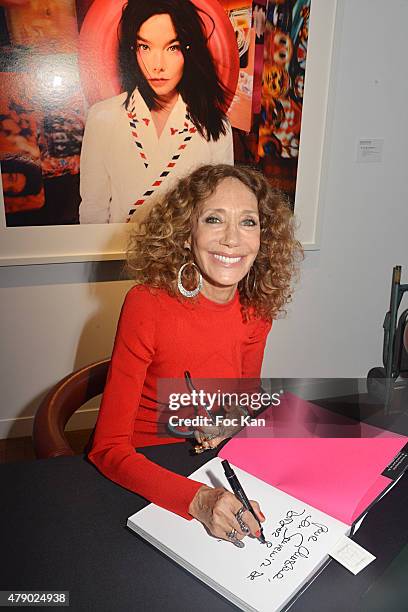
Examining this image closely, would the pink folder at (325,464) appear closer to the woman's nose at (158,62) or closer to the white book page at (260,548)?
the white book page at (260,548)

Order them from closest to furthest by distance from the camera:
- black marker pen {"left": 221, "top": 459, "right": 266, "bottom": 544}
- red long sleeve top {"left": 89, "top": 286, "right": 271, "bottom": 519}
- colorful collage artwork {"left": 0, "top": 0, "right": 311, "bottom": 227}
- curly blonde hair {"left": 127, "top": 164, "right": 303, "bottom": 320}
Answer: black marker pen {"left": 221, "top": 459, "right": 266, "bottom": 544} < red long sleeve top {"left": 89, "top": 286, "right": 271, "bottom": 519} < curly blonde hair {"left": 127, "top": 164, "right": 303, "bottom": 320} < colorful collage artwork {"left": 0, "top": 0, "right": 311, "bottom": 227}

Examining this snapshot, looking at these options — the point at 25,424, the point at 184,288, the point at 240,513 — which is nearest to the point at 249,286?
the point at 184,288

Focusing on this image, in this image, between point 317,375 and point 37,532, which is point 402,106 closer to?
point 317,375

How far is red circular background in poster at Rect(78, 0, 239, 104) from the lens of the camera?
199 cm

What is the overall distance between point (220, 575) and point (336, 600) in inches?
6.8

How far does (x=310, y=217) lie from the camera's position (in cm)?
254

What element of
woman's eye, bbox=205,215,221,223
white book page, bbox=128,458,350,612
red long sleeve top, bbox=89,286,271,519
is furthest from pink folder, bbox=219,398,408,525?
woman's eye, bbox=205,215,221,223

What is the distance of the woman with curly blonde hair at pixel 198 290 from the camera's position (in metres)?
1.26

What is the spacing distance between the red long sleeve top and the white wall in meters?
A: 1.06

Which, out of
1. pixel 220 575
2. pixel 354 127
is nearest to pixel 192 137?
pixel 354 127

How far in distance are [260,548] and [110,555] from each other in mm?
237

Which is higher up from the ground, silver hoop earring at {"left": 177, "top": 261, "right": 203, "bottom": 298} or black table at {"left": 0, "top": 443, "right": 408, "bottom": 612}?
silver hoop earring at {"left": 177, "top": 261, "right": 203, "bottom": 298}

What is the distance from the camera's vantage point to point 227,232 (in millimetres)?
1306

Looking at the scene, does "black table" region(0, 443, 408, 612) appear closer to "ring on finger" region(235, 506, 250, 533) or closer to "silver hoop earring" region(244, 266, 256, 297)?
"ring on finger" region(235, 506, 250, 533)
